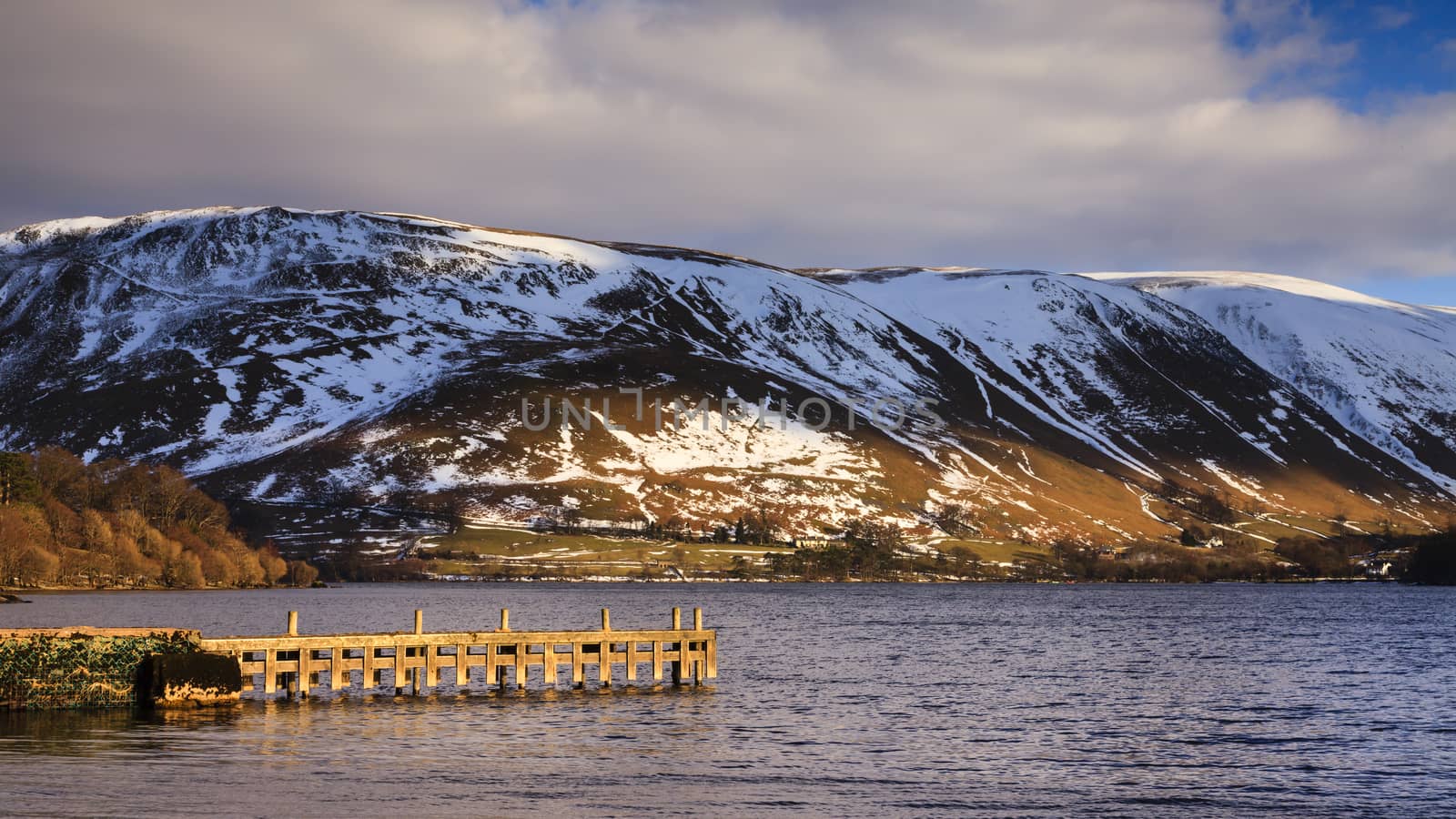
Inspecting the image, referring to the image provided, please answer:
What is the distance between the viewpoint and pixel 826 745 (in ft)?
182

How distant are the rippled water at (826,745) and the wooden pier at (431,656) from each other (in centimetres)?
150

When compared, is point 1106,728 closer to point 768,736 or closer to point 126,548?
point 768,736

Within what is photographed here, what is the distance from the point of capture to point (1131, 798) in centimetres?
4512

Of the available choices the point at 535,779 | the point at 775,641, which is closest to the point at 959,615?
the point at 775,641

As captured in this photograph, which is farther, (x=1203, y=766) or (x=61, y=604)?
(x=61, y=604)

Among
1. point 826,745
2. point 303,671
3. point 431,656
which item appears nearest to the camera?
point 826,745

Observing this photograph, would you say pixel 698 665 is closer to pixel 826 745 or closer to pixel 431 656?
pixel 431 656

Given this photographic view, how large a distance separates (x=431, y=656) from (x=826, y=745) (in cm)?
2164

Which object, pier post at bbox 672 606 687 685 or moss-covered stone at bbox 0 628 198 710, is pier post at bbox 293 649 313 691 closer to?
moss-covered stone at bbox 0 628 198 710

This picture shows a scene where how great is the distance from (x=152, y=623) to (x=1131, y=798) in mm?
91790

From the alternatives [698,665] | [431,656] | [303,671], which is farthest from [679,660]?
[303,671]

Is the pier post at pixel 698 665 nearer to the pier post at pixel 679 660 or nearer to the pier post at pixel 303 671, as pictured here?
the pier post at pixel 679 660

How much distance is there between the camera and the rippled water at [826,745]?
4234 centimetres

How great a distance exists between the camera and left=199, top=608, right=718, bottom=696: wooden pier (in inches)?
2534
